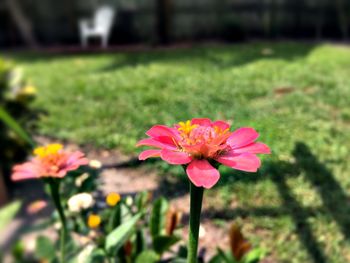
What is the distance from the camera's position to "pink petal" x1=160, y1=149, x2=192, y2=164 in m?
0.70

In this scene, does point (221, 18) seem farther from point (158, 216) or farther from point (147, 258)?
point (147, 258)

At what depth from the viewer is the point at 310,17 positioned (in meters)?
9.55

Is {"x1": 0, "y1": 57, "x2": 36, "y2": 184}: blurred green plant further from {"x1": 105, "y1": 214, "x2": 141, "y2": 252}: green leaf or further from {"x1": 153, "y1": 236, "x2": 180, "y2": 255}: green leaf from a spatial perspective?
{"x1": 105, "y1": 214, "x2": 141, "y2": 252}: green leaf

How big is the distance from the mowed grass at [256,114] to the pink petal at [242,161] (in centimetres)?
148

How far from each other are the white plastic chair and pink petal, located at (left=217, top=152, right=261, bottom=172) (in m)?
8.93

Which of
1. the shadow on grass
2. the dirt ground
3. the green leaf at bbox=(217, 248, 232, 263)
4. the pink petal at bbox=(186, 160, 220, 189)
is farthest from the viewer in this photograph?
the shadow on grass

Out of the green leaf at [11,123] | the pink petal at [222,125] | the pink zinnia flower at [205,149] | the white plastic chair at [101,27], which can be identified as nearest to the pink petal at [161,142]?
the pink zinnia flower at [205,149]

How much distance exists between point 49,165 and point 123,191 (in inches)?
47.8

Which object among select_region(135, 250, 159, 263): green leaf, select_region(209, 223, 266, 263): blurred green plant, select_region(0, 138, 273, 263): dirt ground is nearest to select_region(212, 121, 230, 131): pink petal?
select_region(135, 250, 159, 263): green leaf

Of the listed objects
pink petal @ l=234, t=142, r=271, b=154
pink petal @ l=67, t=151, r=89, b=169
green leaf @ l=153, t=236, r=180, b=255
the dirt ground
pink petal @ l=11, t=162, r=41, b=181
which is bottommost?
the dirt ground

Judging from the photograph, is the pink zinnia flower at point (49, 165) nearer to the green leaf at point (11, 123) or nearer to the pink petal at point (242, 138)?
the green leaf at point (11, 123)

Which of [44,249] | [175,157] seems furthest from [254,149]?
[44,249]

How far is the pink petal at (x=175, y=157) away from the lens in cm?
70

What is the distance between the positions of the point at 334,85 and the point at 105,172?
3.16m
